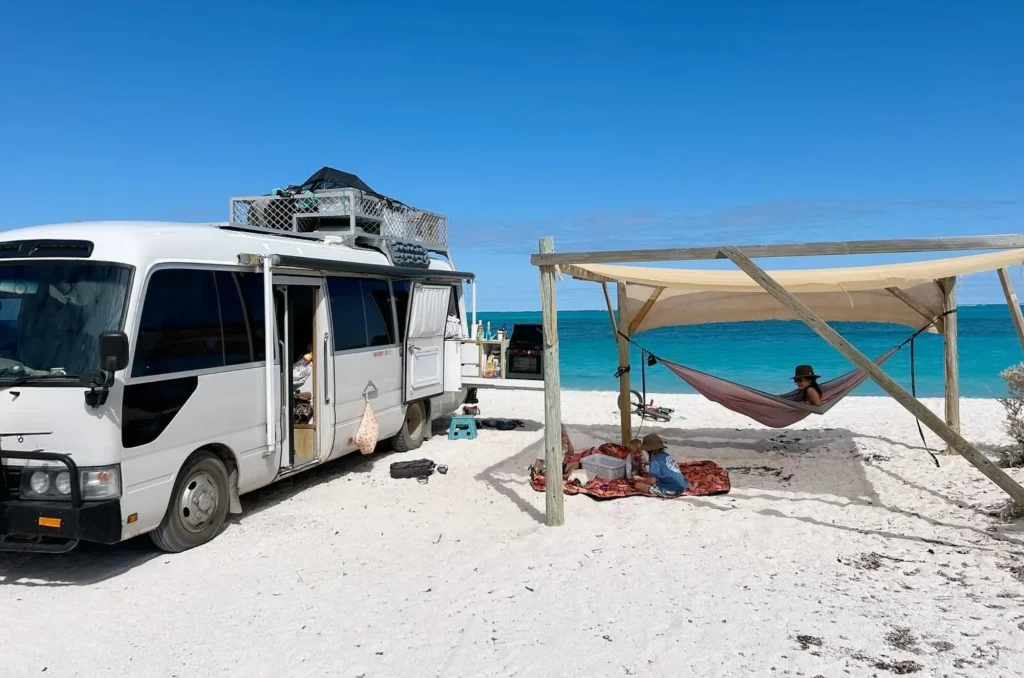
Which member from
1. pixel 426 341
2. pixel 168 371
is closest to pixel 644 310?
pixel 426 341

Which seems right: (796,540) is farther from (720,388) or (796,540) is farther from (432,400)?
(432,400)

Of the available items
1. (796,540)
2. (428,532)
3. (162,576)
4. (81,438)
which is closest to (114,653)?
(162,576)

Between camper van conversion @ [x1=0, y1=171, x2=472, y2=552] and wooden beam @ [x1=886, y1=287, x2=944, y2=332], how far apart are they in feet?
18.1

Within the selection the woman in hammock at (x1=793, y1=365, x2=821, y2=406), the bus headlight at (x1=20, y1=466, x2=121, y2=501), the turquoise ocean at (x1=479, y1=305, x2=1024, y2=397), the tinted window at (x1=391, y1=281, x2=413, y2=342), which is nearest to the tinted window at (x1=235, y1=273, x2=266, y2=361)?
the bus headlight at (x1=20, y1=466, x2=121, y2=501)

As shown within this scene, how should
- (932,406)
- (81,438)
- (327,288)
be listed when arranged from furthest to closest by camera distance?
Answer: (932,406), (327,288), (81,438)

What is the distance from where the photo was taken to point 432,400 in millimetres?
9055

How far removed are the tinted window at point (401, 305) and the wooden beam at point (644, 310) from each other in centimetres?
246

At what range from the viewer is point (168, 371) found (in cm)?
479

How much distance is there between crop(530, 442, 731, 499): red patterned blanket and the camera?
6.33 m

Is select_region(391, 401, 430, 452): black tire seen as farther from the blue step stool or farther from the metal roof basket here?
the metal roof basket

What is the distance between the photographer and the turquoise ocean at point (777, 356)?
22031mm

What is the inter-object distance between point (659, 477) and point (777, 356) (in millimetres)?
31617

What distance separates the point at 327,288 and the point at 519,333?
4.73 m

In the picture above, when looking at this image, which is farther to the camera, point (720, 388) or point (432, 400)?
point (432, 400)
